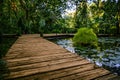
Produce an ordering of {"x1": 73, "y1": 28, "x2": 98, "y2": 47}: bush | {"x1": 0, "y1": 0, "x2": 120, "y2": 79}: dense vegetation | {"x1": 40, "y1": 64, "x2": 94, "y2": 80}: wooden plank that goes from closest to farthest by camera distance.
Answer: {"x1": 40, "y1": 64, "x2": 94, "y2": 80}: wooden plank
{"x1": 73, "y1": 28, "x2": 98, "y2": 47}: bush
{"x1": 0, "y1": 0, "x2": 120, "y2": 79}: dense vegetation

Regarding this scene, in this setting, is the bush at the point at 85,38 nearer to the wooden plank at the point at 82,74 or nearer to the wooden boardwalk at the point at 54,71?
the wooden boardwalk at the point at 54,71

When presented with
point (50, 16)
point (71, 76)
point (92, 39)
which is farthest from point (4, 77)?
point (50, 16)

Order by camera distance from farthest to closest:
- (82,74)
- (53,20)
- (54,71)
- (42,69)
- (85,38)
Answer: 1. (53,20)
2. (85,38)
3. (42,69)
4. (54,71)
5. (82,74)

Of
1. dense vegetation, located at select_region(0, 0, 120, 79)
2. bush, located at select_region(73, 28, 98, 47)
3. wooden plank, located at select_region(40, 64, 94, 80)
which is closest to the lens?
wooden plank, located at select_region(40, 64, 94, 80)

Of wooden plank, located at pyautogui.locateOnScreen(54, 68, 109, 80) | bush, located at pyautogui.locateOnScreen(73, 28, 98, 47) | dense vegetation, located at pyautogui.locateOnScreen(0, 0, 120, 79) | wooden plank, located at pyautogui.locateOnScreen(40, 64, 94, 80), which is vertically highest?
dense vegetation, located at pyautogui.locateOnScreen(0, 0, 120, 79)

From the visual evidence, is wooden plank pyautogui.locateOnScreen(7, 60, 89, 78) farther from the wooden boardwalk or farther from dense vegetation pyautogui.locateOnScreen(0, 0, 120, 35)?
dense vegetation pyautogui.locateOnScreen(0, 0, 120, 35)

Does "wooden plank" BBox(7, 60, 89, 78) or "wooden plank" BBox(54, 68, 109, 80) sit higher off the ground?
"wooden plank" BBox(7, 60, 89, 78)

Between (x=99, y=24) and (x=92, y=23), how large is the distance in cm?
75

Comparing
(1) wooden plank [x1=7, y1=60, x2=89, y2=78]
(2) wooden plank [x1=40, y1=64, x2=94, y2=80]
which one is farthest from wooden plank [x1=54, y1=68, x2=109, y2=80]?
(1) wooden plank [x1=7, y1=60, x2=89, y2=78]

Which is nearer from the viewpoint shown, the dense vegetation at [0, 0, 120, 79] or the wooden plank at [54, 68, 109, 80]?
the wooden plank at [54, 68, 109, 80]

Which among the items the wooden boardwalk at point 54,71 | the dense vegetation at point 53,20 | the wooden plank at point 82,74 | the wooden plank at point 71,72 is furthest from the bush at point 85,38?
the wooden plank at point 82,74

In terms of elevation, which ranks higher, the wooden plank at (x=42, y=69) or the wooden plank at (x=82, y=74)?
the wooden plank at (x=42, y=69)

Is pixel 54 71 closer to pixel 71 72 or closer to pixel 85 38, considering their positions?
pixel 71 72

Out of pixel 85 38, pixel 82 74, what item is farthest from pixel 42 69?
pixel 85 38
